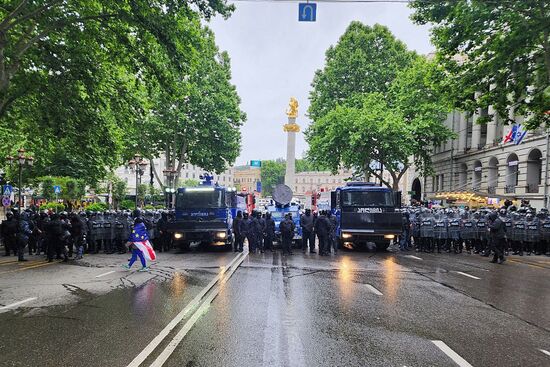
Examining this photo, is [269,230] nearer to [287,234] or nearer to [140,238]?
[287,234]

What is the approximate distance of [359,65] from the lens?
43.8m

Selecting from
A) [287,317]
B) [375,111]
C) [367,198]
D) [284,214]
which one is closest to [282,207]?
[284,214]

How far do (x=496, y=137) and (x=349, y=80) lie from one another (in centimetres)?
1531

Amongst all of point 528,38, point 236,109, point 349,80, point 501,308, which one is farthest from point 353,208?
point 349,80

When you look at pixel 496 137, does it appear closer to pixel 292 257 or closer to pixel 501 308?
pixel 292 257

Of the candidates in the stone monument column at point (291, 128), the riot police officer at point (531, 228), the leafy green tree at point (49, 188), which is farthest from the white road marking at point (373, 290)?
the stone monument column at point (291, 128)

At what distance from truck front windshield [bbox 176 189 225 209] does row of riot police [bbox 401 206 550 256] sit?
863cm

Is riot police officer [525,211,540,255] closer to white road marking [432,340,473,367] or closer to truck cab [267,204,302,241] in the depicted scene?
truck cab [267,204,302,241]

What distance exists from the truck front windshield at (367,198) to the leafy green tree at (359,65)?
82.8ft

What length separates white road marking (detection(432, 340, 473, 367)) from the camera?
17.1ft

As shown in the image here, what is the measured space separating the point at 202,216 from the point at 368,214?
7049 mm

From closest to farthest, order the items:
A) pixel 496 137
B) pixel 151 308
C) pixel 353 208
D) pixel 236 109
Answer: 1. pixel 151 308
2. pixel 353 208
3. pixel 496 137
4. pixel 236 109

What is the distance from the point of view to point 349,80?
44.6 metres

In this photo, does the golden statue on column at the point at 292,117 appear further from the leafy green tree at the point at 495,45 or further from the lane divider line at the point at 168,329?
the lane divider line at the point at 168,329
